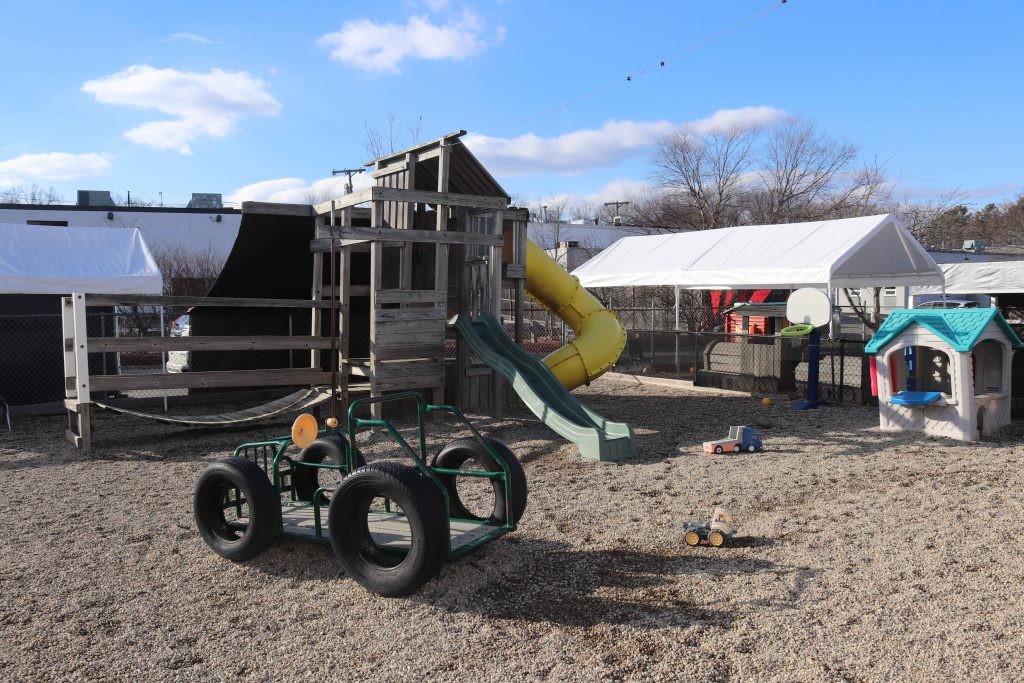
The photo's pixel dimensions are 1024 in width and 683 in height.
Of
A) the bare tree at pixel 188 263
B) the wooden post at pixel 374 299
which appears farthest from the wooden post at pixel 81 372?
the bare tree at pixel 188 263

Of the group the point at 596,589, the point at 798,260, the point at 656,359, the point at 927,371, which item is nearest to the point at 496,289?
the point at 927,371

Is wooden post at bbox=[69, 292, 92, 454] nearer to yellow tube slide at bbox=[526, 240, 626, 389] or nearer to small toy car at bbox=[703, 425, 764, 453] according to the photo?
yellow tube slide at bbox=[526, 240, 626, 389]

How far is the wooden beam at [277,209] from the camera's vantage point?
1144cm

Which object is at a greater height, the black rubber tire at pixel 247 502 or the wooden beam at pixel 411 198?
the wooden beam at pixel 411 198

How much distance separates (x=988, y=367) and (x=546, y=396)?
5775 millimetres

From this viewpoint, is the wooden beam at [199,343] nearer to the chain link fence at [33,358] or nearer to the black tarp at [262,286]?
the black tarp at [262,286]

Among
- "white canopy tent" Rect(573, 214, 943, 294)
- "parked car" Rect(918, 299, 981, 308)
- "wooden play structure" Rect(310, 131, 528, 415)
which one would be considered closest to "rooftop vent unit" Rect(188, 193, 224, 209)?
"white canopy tent" Rect(573, 214, 943, 294)

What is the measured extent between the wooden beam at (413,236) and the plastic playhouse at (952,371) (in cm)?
510

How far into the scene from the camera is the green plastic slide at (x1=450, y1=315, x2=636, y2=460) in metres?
8.28

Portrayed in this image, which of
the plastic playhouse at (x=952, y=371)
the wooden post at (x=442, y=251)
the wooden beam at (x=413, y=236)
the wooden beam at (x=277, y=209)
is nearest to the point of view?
the plastic playhouse at (x=952, y=371)

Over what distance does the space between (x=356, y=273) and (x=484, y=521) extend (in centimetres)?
822

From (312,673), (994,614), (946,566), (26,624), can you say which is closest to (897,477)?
(946,566)

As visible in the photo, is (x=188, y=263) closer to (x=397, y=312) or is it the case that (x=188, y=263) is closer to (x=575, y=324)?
(x=575, y=324)

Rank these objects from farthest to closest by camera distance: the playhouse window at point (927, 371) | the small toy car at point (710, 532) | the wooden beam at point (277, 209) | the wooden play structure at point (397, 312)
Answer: the wooden beam at point (277, 209)
the playhouse window at point (927, 371)
the wooden play structure at point (397, 312)
the small toy car at point (710, 532)
